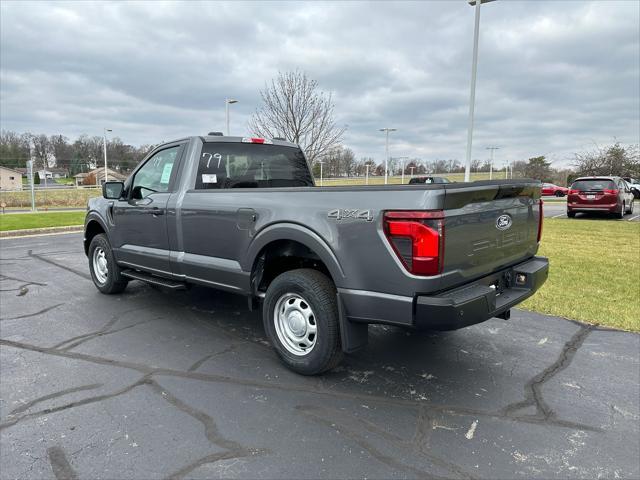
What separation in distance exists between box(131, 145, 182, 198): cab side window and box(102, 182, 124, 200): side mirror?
0.18 meters

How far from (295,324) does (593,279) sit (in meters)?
5.41

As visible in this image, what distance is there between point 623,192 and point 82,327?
19694 millimetres

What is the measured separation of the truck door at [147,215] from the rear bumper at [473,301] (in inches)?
116

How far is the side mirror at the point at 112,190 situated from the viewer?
17.6ft

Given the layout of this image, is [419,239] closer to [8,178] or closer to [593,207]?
[593,207]

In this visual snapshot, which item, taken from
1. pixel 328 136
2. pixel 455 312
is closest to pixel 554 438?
pixel 455 312

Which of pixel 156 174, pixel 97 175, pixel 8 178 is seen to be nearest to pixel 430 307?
pixel 156 174

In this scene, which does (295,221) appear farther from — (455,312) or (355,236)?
(455,312)

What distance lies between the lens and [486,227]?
10.3 ft

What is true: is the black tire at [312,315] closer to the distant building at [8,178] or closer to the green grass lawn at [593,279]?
the green grass lawn at [593,279]

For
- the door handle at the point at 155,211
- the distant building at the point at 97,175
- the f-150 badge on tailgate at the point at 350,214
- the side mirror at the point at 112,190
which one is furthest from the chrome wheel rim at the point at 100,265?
the distant building at the point at 97,175

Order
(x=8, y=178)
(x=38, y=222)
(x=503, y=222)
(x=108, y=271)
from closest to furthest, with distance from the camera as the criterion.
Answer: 1. (x=503, y=222)
2. (x=108, y=271)
3. (x=38, y=222)
4. (x=8, y=178)

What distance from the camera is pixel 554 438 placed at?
268 cm

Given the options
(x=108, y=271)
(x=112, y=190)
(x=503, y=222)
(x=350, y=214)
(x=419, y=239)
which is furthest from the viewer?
(x=108, y=271)
